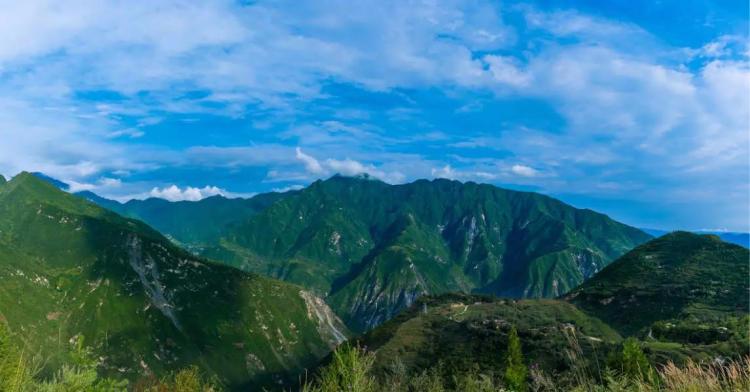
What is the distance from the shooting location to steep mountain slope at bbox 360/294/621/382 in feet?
427

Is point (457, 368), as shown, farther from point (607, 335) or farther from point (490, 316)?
point (607, 335)

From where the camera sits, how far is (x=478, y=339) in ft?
513

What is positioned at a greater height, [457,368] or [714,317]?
[714,317]

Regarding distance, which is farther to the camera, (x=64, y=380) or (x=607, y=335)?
(x=607, y=335)

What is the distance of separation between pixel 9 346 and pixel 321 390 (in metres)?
11.8

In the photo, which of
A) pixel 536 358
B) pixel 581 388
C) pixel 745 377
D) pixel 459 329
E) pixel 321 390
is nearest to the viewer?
pixel 745 377

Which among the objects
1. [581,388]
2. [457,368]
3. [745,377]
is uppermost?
[745,377]

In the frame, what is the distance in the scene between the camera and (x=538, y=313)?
19812 cm

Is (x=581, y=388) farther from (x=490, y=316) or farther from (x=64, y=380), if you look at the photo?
(x=490, y=316)

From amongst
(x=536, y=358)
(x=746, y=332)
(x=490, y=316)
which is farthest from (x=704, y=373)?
(x=490, y=316)

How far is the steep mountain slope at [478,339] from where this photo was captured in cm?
13025

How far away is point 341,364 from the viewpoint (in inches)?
613

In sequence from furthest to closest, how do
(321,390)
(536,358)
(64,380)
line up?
1. (536,358)
2. (321,390)
3. (64,380)

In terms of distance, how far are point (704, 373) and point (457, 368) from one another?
13169 centimetres
